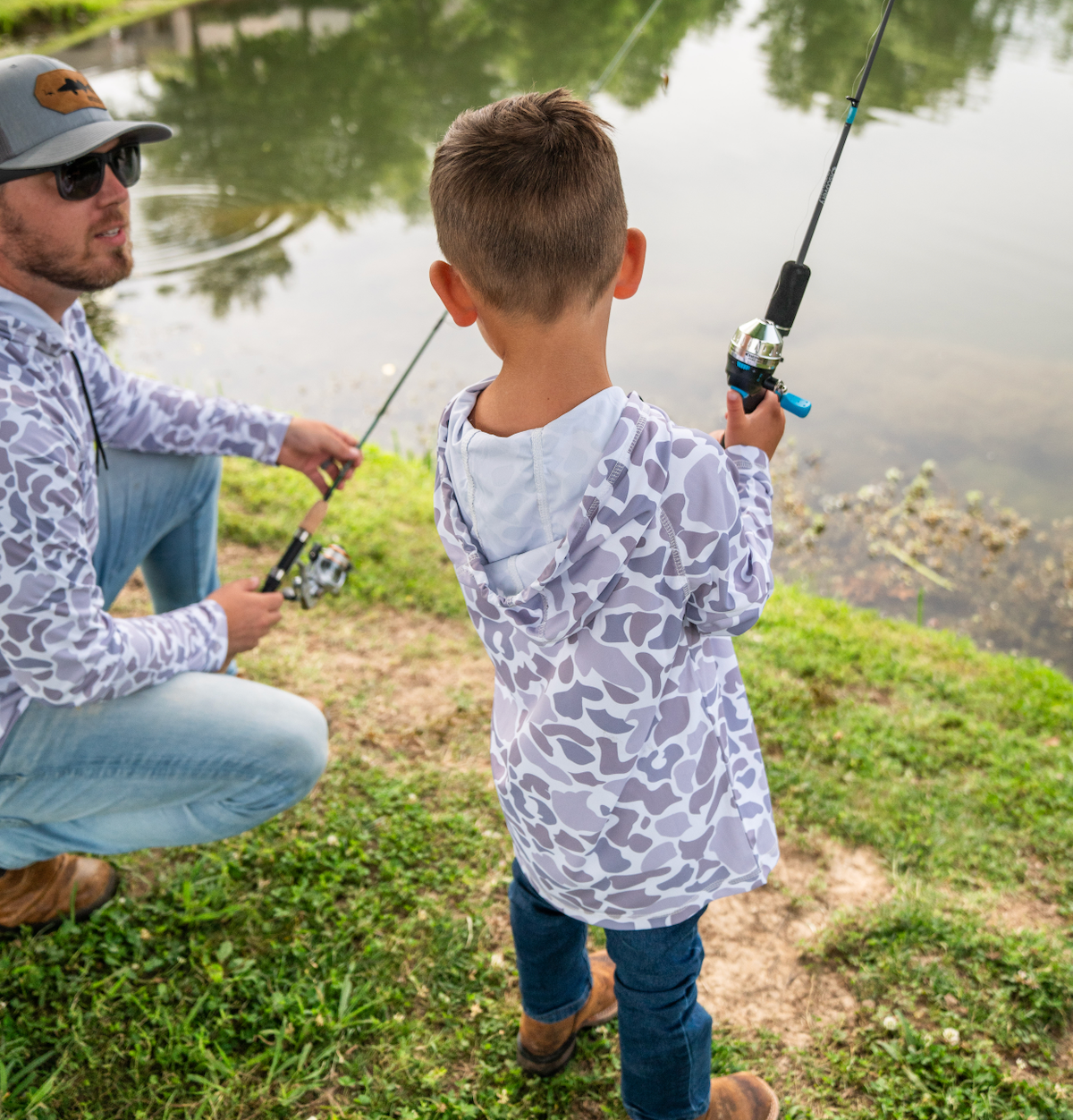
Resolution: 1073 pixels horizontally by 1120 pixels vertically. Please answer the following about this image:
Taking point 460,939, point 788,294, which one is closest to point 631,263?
point 788,294

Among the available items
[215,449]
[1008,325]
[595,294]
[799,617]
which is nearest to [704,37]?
[1008,325]

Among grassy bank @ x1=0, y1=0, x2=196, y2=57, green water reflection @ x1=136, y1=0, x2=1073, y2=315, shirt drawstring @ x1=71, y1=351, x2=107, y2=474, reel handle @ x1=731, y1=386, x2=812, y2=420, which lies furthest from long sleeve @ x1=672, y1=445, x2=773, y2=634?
grassy bank @ x1=0, y1=0, x2=196, y2=57

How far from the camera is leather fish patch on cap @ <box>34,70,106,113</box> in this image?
175cm

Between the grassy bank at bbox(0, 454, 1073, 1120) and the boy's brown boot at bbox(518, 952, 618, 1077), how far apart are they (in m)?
0.04

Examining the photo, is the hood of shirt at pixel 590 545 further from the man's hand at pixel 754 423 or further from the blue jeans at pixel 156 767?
the blue jeans at pixel 156 767

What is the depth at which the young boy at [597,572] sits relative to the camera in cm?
105

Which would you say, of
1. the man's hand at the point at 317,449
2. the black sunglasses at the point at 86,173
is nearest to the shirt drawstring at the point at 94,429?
the black sunglasses at the point at 86,173

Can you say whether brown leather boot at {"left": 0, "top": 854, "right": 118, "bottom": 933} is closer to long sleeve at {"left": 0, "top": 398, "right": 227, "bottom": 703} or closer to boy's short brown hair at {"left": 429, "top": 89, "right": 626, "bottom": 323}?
long sleeve at {"left": 0, "top": 398, "right": 227, "bottom": 703}

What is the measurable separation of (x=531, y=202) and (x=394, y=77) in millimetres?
9888

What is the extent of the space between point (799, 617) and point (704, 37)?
30.9 feet

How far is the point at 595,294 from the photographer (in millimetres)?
1087

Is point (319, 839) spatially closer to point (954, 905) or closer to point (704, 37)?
point (954, 905)

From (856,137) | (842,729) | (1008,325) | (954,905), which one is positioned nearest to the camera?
(954,905)

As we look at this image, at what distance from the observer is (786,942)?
1.96 metres
